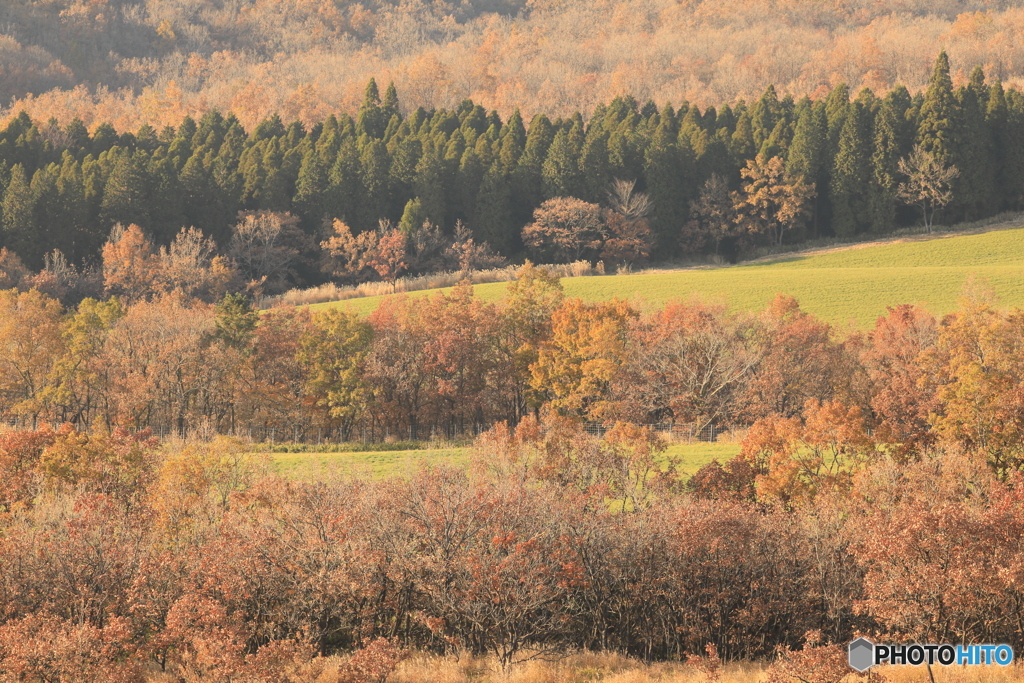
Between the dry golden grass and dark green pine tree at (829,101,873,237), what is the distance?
255 ft

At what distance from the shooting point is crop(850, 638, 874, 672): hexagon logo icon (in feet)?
87.0

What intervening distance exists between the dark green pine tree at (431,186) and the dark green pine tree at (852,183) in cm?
3885

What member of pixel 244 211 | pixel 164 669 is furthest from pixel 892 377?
pixel 244 211

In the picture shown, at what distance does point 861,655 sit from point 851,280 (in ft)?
181

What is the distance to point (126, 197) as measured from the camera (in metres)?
100

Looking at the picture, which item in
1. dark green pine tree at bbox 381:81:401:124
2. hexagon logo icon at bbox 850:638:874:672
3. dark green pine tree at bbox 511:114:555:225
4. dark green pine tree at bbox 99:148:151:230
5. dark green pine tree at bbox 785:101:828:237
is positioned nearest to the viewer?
hexagon logo icon at bbox 850:638:874:672

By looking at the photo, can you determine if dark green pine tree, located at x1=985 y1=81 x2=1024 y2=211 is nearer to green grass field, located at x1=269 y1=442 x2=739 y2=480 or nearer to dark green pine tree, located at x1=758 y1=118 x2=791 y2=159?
dark green pine tree, located at x1=758 y1=118 x2=791 y2=159

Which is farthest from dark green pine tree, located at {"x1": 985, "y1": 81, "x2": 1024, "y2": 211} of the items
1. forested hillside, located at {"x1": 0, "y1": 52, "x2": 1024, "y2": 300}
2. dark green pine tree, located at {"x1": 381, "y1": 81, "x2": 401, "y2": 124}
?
dark green pine tree, located at {"x1": 381, "y1": 81, "x2": 401, "y2": 124}

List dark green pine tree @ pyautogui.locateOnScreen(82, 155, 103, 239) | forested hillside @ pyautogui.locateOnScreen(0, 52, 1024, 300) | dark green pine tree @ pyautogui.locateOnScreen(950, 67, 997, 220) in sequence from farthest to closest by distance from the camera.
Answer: dark green pine tree @ pyautogui.locateOnScreen(82, 155, 103, 239) → forested hillside @ pyautogui.locateOnScreen(0, 52, 1024, 300) → dark green pine tree @ pyautogui.locateOnScreen(950, 67, 997, 220)

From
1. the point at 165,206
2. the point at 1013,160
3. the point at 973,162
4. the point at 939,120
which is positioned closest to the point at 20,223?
the point at 165,206

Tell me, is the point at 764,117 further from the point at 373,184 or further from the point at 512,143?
the point at 373,184

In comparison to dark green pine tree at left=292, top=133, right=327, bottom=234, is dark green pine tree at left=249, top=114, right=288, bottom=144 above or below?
above

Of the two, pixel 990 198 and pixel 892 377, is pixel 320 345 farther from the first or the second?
pixel 990 198

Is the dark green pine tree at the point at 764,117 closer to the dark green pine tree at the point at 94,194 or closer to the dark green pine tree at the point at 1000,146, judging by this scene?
the dark green pine tree at the point at 1000,146
